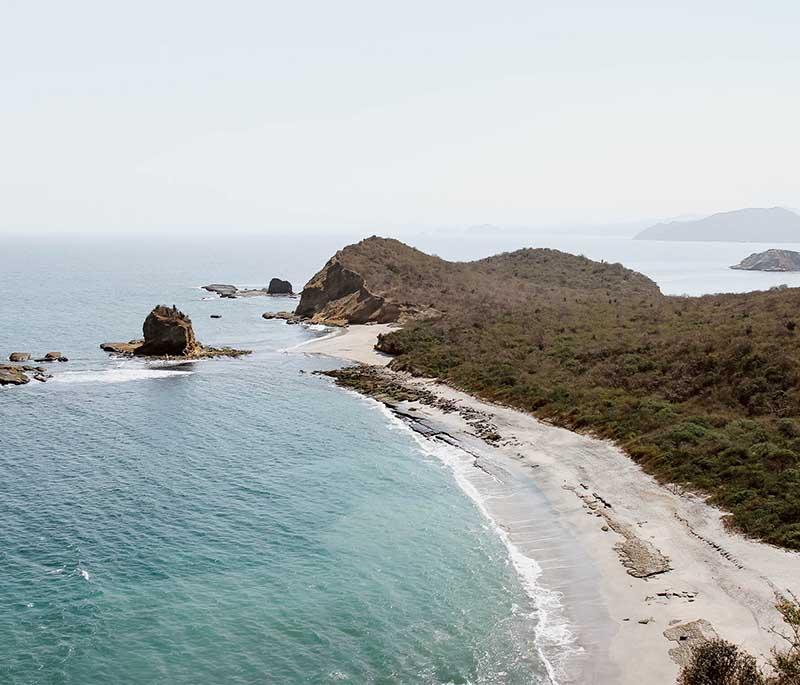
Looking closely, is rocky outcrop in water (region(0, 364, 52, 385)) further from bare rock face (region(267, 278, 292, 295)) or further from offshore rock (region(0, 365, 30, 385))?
bare rock face (region(267, 278, 292, 295))

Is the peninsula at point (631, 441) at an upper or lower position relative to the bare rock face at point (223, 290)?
lower

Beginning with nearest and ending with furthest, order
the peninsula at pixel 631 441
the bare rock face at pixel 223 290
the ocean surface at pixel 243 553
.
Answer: the ocean surface at pixel 243 553
the peninsula at pixel 631 441
the bare rock face at pixel 223 290

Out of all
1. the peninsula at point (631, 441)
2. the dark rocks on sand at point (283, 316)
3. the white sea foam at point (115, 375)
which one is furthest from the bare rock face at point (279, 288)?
the white sea foam at point (115, 375)

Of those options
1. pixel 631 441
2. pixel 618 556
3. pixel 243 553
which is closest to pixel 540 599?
pixel 618 556

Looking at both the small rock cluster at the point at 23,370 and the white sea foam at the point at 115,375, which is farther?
the white sea foam at the point at 115,375

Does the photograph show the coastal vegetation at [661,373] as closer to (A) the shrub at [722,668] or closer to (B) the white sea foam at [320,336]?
(B) the white sea foam at [320,336]

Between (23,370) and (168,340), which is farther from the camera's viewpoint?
(168,340)

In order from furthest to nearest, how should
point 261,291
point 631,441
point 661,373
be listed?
point 261,291, point 661,373, point 631,441

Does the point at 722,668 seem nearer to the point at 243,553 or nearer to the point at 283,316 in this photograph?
the point at 243,553
